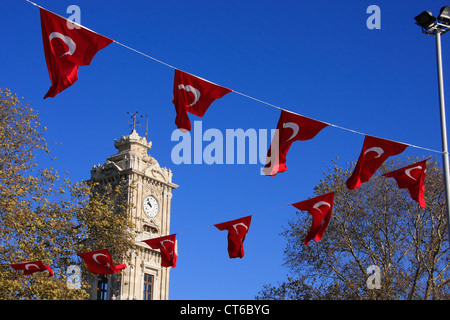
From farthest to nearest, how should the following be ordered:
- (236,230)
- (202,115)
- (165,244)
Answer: (165,244) → (236,230) → (202,115)

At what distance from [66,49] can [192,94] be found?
366cm

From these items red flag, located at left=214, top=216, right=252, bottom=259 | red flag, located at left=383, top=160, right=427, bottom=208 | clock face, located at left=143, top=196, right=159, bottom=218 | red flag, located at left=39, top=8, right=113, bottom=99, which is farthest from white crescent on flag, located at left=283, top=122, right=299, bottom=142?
clock face, located at left=143, top=196, right=159, bottom=218

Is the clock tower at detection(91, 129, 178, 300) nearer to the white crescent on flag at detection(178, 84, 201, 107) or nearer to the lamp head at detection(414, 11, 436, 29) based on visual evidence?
the white crescent on flag at detection(178, 84, 201, 107)

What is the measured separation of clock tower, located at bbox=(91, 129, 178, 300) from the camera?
61.0m

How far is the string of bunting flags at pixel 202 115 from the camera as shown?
1798 cm

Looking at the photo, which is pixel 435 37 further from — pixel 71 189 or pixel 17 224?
pixel 71 189

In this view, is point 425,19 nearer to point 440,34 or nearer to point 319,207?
point 440,34

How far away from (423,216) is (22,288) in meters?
20.5

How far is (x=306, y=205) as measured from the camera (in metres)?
22.4

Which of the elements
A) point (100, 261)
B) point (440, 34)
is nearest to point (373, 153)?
point (440, 34)

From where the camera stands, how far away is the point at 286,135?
2044cm

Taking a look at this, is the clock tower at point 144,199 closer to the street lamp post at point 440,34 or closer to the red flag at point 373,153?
the red flag at point 373,153

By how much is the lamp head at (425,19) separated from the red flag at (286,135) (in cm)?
380
